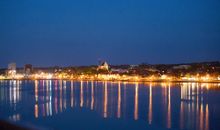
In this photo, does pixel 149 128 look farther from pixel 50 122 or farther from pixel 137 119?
pixel 50 122

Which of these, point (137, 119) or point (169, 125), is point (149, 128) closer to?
point (169, 125)

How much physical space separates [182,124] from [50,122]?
17.9 feet

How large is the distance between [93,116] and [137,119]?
2.31 m

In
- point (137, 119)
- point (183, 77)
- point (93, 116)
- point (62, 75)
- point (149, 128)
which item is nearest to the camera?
point (149, 128)

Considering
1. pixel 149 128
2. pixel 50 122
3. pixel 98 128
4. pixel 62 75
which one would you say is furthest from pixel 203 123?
pixel 62 75

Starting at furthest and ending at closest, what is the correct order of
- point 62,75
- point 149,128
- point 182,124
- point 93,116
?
point 62,75 → point 93,116 → point 182,124 → point 149,128

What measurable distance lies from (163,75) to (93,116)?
163 ft

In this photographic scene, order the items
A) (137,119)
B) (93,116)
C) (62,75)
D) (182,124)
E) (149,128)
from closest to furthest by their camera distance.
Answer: (149,128)
(182,124)
(137,119)
(93,116)
(62,75)

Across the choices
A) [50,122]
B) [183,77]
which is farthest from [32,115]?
[183,77]

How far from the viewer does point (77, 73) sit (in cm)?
8194

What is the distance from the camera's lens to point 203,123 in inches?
571

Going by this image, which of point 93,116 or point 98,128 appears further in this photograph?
point 93,116

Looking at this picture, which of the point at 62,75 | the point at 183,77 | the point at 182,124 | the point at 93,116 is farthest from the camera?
the point at 62,75

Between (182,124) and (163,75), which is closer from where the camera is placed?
(182,124)
